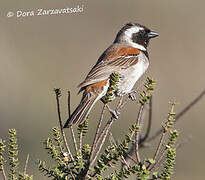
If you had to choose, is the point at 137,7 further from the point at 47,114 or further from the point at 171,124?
the point at 171,124

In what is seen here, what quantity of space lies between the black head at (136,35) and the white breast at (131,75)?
274mm

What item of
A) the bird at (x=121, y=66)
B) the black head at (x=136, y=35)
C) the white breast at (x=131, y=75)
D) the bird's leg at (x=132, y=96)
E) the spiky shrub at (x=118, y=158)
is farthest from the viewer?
the black head at (x=136, y=35)

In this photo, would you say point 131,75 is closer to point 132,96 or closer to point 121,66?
point 121,66

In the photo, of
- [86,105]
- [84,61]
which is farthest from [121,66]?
[84,61]

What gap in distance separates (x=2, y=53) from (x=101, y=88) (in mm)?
7467

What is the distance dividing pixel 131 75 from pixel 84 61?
307 inches

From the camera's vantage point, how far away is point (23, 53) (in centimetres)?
1363

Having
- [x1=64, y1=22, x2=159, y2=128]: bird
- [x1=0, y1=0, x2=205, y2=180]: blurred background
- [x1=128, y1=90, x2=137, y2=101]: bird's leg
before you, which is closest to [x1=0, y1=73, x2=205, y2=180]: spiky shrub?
[x1=64, y1=22, x2=159, y2=128]: bird

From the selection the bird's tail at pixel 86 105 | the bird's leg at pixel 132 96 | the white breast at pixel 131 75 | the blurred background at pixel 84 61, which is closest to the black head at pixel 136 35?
the white breast at pixel 131 75

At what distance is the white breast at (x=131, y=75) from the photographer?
569 cm

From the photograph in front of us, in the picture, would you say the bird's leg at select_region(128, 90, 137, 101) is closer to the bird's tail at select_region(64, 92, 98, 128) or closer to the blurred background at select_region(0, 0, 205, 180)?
the bird's tail at select_region(64, 92, 98, 128)

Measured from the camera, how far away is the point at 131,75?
233 inches

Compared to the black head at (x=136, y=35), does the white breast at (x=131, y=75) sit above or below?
below

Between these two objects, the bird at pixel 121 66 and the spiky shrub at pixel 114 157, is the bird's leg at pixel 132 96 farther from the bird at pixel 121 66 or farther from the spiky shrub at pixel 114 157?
the spiky shrub at pixel 114 157
